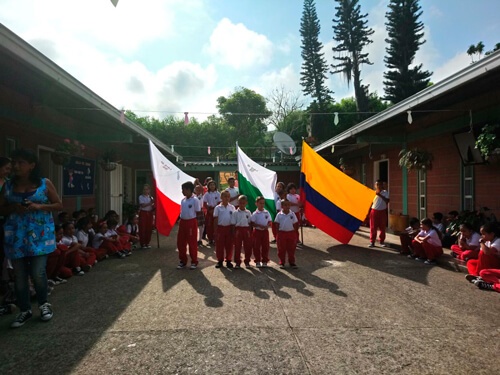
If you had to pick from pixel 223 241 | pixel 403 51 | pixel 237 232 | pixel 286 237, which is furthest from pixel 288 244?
pixel 403 51

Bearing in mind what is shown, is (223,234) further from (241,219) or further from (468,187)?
(468,187)

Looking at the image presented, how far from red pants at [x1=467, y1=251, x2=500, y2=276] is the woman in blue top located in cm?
565

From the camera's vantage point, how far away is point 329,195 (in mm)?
7746

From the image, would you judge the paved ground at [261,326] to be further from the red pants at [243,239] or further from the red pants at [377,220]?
the red pants at [377,220]

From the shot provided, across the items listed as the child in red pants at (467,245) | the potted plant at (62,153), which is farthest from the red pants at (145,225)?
the child in red pants at (467,245)

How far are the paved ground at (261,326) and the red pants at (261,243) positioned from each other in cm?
55

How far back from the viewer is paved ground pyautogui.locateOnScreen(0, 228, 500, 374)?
110 inches

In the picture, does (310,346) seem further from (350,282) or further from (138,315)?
(350,282)

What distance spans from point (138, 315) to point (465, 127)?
292 inches

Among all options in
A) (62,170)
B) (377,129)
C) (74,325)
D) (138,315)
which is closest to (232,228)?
Answer: (138,315)

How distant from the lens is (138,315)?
380 cm

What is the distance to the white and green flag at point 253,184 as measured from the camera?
23.1 feet

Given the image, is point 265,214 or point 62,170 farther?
point 62,170

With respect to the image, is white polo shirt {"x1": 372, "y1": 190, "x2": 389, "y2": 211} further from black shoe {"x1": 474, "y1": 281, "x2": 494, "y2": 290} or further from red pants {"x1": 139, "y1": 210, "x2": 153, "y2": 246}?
red pants {"x1": 139, "y1": 210, "x2": 153, "y2": 246}
